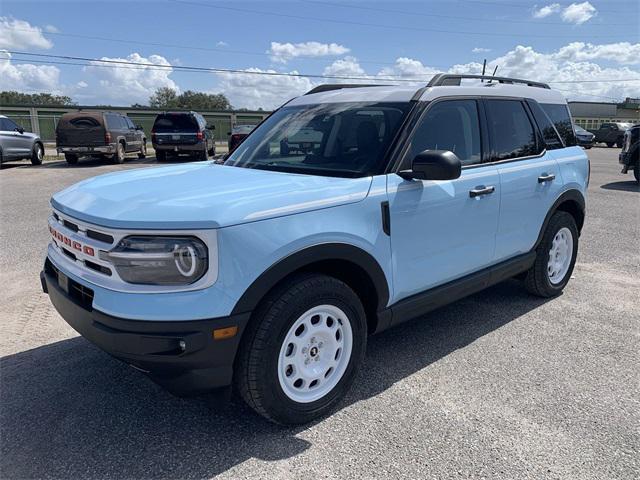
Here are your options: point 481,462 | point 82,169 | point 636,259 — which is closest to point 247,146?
point 481,462

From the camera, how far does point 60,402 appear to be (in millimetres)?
3088

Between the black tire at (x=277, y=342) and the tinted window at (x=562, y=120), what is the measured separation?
3047 millimetres

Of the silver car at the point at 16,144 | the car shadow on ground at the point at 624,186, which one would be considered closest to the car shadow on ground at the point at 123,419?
the car shadow on ground at the point at 624,186

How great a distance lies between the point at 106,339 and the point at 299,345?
0.98 m

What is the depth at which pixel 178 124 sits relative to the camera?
19859mm

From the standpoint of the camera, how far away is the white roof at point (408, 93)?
3506 mm

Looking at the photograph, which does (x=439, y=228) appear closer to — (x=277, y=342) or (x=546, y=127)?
(x=277, y=342)

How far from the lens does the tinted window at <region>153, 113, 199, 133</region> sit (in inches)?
780

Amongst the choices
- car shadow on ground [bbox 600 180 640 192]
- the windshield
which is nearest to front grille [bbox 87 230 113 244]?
the windshield

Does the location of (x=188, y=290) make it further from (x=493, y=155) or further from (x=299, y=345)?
(x=493, y=155)

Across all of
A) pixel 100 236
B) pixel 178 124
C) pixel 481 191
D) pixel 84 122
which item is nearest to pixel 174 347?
pixel 100 236

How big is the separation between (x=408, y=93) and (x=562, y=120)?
2247 mm

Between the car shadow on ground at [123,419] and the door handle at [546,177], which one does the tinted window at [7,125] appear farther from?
the door handle at [546,177]

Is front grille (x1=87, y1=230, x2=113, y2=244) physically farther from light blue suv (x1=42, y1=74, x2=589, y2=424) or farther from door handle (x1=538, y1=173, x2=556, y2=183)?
door handle (x1=538, y1=173, x2=556, y2=183)
